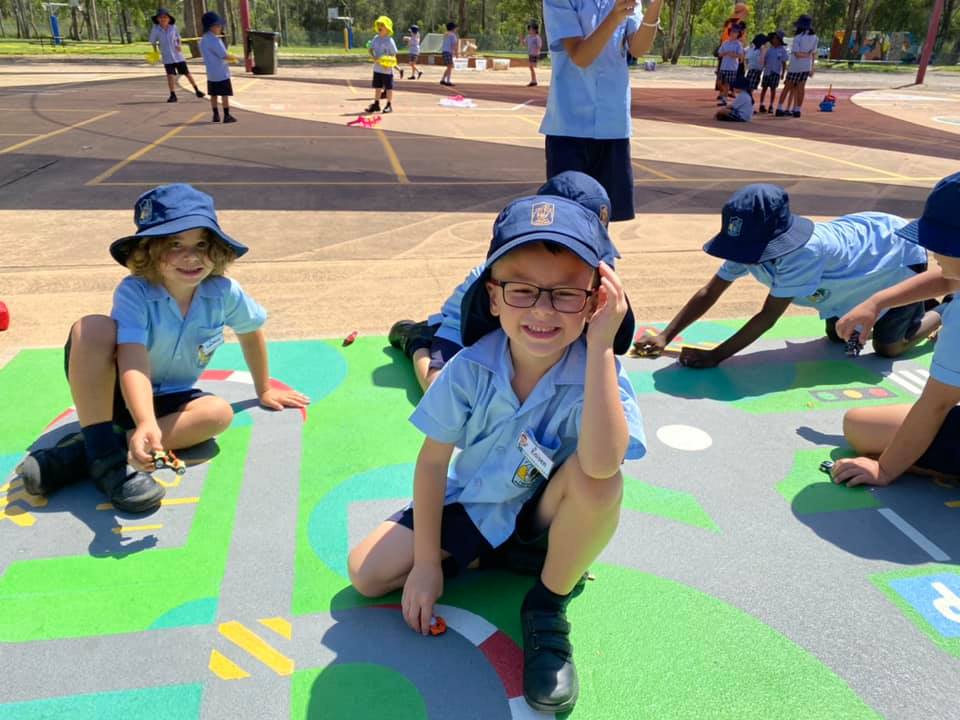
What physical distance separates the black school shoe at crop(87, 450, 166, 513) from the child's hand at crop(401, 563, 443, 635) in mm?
993

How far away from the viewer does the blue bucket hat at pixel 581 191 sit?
8.65 feet

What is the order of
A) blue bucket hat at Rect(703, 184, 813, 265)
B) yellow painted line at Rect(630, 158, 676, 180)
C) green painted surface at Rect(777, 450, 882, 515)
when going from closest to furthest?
1. green painted surface at Rect(777, 450, 882, 515)
2. blue bucket hat at Rect(703, 184, 813, 265)
3. yellow painted line at Rect(630, 158, 676, 180)

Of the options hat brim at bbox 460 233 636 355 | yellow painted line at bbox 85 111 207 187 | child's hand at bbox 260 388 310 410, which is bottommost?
child's hand at bbox 260 388 310 410

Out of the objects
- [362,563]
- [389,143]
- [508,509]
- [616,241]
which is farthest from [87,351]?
[389,143]

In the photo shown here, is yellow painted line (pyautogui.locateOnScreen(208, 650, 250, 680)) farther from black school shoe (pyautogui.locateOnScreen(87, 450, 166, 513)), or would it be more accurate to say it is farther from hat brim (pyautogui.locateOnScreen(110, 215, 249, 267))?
hat brim (pyautogui.locateOnScreen(110, 215, 249, 267))

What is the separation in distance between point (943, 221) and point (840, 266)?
1.27m

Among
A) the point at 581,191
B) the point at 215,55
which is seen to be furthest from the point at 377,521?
the point at 215,55

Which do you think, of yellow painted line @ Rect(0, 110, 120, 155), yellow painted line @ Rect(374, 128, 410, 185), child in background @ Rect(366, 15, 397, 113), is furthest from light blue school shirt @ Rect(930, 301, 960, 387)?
child in background @ Rect(366, 15, 397, 113)

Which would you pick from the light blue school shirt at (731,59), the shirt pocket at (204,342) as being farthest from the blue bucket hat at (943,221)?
the light blue school shirt at (731,59)

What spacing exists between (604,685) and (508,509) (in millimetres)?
490

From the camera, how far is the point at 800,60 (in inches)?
563

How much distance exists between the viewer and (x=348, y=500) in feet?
7.96

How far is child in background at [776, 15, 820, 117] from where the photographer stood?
1386 cm

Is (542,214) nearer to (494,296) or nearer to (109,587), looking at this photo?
(494,296)
